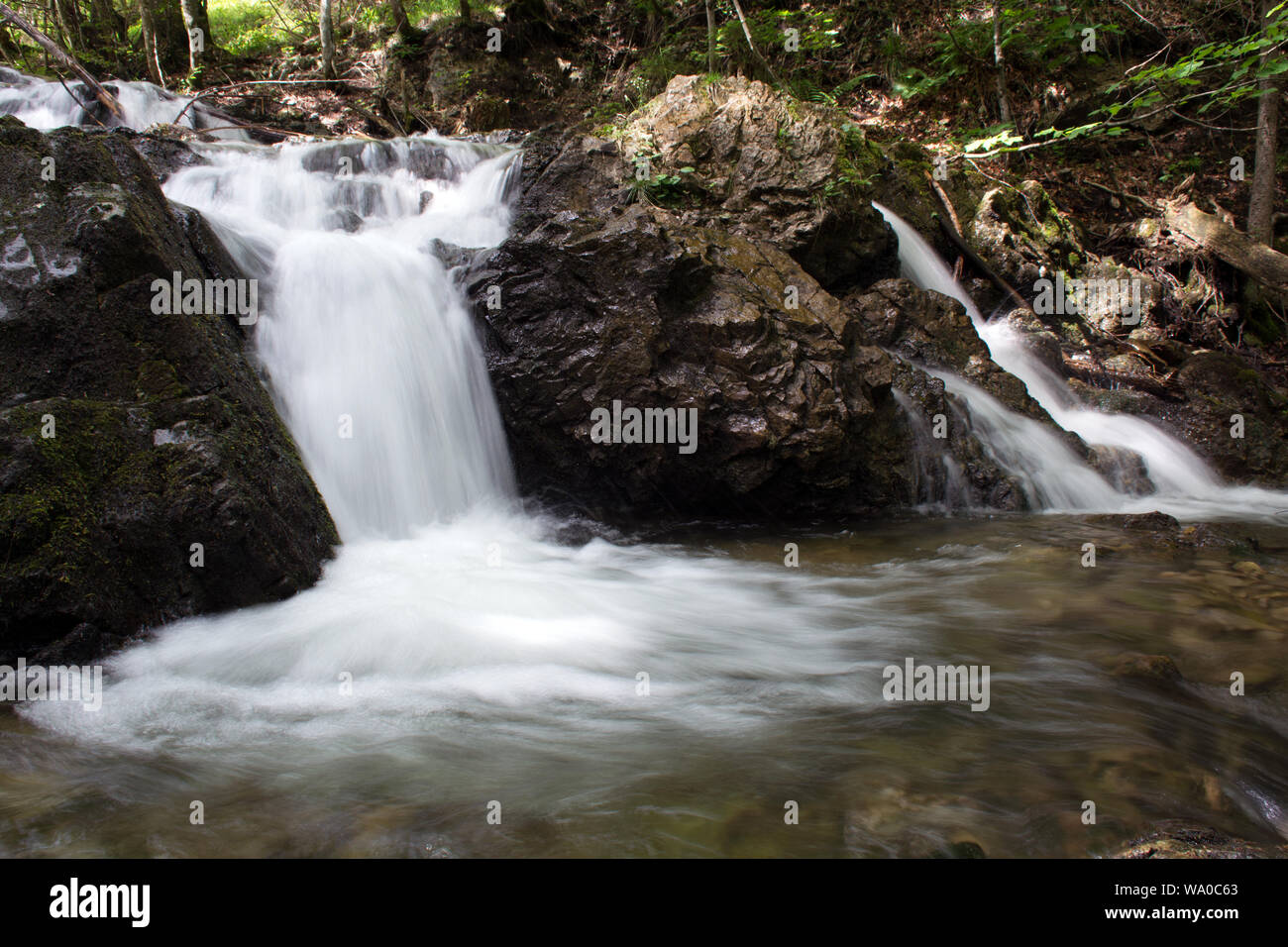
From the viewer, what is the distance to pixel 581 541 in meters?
5.94

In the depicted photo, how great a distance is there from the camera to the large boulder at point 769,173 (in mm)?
8383

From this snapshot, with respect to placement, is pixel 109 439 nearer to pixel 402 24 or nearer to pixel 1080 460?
pixel 1080 460

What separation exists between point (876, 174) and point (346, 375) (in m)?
7.77

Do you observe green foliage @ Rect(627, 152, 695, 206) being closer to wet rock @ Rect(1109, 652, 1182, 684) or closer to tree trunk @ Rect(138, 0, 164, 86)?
wet rock @ Rect(1109, 652, 1182, 684)

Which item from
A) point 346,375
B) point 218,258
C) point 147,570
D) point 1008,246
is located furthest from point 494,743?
point 1008,246

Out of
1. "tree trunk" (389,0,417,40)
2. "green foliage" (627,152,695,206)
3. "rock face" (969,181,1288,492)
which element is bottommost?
"rock face" (969,181,1288,492)

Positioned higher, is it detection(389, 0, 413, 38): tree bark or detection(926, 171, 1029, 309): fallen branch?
detection(389, 0, 413, 38): tree bark

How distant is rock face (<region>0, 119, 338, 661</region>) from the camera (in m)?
3.28

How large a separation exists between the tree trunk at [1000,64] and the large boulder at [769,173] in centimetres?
585

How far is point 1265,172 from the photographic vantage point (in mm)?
11133

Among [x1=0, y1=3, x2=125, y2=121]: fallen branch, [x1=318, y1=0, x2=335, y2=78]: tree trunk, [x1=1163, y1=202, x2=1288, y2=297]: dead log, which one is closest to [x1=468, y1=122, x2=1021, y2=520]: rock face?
[x1=0, y1=3, x2=125, y2=121]: fallen branch

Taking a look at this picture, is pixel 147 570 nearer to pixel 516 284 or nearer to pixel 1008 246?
pixel 516 284

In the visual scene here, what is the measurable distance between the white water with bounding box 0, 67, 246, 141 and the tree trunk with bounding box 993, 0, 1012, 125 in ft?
41.7

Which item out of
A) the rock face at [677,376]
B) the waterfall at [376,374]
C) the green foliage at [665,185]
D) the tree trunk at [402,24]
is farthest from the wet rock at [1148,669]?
the tree trunk at [402,24]
